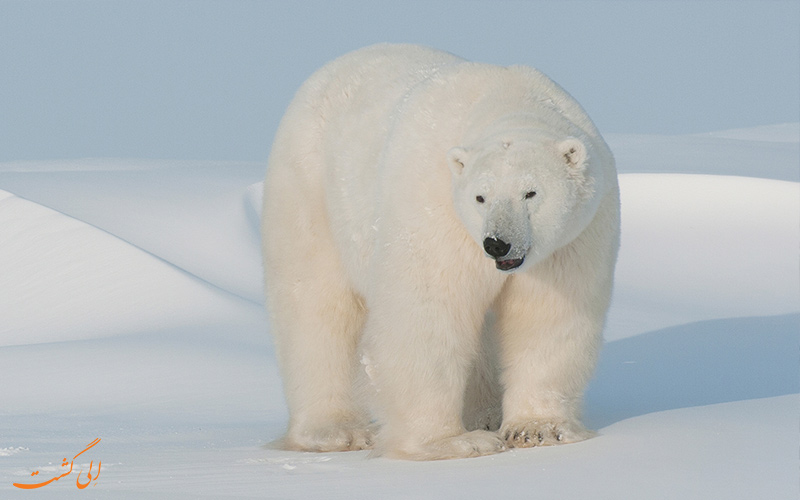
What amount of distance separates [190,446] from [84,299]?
8524 millimetres

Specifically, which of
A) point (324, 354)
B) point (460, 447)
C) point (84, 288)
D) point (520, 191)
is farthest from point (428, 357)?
point (84, 288)

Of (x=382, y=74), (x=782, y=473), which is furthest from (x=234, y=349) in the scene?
(x=782, y=473)

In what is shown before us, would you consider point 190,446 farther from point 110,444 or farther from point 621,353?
point 621,353

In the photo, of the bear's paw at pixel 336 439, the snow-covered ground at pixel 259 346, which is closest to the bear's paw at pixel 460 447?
the snow-covered ground at pixel 259 346

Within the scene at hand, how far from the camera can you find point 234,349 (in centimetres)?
1081

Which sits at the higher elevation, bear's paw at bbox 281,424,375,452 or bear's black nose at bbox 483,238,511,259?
bear's black nose at bbox 483,238,511,259

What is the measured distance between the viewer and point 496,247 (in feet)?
13.9

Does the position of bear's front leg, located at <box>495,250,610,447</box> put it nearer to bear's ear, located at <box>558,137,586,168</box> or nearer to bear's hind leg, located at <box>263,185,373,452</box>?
bear's ear, located at <box>558,137,586,168</box>

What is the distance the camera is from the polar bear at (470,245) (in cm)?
444

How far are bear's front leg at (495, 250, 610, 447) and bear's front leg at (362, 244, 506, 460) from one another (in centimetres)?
19

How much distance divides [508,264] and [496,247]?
13 centimetres


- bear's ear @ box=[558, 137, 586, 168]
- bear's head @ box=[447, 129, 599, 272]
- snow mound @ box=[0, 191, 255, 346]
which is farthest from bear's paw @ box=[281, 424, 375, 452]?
snow mound @ box=[0, 191, 255, 346]

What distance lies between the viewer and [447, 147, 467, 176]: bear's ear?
4.46 meters

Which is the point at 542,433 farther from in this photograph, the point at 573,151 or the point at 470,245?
the point at 573,151
